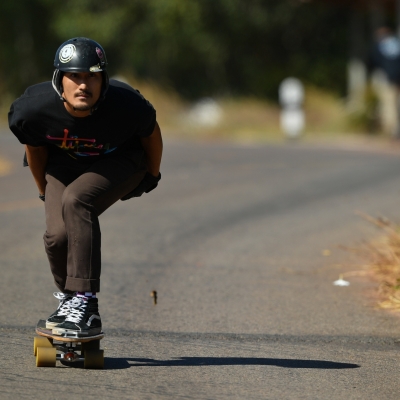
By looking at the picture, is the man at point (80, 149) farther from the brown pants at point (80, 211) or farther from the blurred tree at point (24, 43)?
the blurred tree at point (24, 43)

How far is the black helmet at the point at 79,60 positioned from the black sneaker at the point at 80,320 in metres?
1.02

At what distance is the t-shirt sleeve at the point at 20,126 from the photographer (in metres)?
5.01

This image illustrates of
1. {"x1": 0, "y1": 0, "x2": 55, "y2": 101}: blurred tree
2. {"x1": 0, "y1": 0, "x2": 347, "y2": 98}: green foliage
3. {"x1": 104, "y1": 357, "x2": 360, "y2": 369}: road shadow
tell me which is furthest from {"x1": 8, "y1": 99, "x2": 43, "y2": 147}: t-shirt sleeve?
{"x1": 0, "y1": 0, "x2": 55, "y2": 101}: blurred tree

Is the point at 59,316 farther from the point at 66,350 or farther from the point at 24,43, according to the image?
the point at 24,43

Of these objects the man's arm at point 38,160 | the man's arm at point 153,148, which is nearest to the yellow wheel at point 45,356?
the man's arm at point 38,160

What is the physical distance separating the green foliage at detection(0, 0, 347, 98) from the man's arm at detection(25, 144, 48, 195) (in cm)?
2510

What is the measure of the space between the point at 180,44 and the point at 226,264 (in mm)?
23415

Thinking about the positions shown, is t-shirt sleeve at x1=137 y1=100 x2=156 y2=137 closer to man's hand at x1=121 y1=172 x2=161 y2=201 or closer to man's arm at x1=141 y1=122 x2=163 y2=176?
man's arm at x1=141 y1=122 x2=163 y2=176

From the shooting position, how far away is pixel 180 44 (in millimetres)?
31344

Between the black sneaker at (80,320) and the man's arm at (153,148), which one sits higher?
the man's arm at (153,148)

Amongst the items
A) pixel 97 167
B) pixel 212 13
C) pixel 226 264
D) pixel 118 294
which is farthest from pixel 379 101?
pixel 97 167

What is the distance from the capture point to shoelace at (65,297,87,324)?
16.2 ft

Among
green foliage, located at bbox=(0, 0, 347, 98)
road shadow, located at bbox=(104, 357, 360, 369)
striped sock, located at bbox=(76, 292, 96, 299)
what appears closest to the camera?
striped sock, located at bbox=(76, 292, 96, 299)

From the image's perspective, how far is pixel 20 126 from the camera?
16.5 ft
